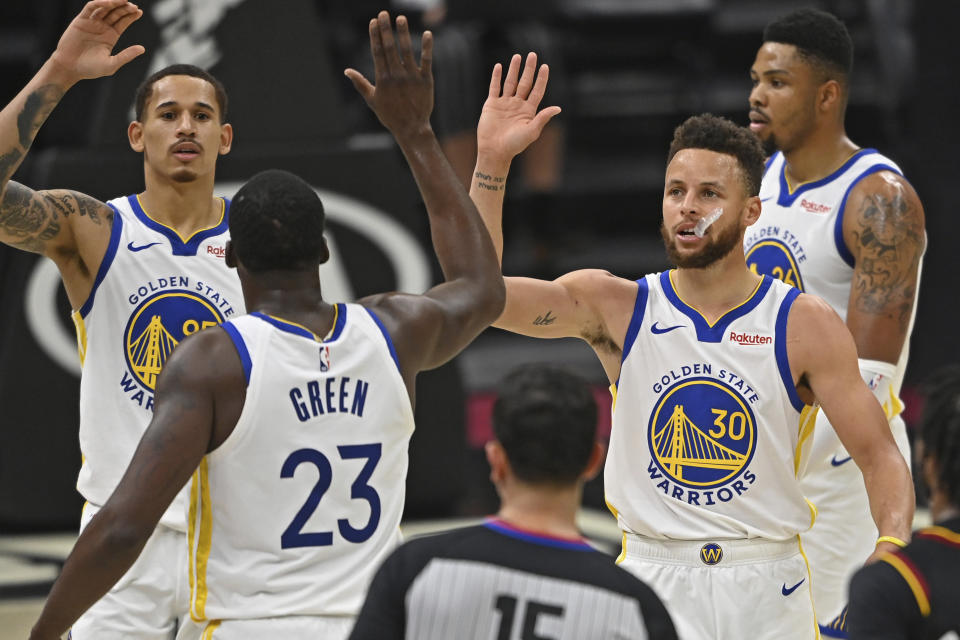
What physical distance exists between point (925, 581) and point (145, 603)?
253 cm

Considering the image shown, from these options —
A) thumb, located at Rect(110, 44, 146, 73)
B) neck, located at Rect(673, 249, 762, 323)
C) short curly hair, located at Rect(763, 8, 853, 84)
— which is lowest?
neck, located at Rect(673, 249, 762, 323)

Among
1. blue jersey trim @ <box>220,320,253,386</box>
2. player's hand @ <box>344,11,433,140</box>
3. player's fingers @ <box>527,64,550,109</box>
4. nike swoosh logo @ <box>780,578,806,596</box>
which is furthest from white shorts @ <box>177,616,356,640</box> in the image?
player's fingers @ <box>527,64,550,109</box>

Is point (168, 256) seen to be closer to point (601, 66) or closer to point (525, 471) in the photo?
point (525, 471)

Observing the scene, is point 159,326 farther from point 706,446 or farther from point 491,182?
point 706,446

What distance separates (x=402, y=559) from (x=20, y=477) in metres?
5.95

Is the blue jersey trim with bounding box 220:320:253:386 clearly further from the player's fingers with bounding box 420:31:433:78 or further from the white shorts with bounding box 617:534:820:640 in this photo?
the white shorts with bounding box 617:534:820:640

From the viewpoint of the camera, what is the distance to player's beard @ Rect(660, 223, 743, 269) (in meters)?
4.71

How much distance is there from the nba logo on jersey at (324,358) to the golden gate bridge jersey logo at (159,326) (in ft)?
3.98

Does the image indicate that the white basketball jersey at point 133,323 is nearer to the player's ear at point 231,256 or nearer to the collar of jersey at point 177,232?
the collar of jersey at point 177,232

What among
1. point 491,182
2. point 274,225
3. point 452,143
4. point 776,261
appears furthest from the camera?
point 452,143

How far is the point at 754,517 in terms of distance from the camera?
4621 mm

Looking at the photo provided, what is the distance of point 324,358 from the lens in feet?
12.1

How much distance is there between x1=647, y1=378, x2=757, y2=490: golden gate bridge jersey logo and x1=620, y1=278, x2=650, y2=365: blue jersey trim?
262 mm

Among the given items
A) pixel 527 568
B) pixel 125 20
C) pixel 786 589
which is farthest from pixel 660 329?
pixel 125 20
